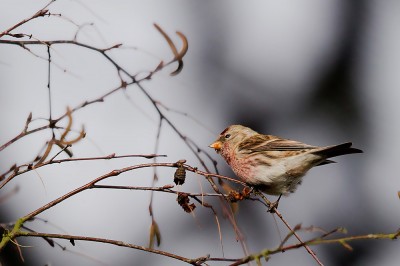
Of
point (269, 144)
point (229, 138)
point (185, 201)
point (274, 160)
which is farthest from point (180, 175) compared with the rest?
point (229, 138)

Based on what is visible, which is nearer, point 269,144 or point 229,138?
point 269,144

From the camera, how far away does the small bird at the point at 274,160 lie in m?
3.51

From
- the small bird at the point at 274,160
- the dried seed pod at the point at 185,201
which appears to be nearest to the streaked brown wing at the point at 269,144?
the small bird at the point at 274,160

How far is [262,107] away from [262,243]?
54.7 inches

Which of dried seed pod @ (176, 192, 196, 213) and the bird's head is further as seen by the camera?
the bird's head

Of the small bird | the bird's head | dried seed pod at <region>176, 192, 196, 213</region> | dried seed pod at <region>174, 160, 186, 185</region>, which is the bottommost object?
dried seed pod at <region>176, 192, 196, 213</region>

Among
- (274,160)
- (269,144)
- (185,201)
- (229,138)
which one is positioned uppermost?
(229,138)

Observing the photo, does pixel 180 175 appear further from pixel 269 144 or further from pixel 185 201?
pixel 269 144

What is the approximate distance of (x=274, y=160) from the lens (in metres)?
3.70

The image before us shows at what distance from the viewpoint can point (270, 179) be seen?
3.53m

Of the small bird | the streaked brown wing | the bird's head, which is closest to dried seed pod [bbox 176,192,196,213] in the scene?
the small bird

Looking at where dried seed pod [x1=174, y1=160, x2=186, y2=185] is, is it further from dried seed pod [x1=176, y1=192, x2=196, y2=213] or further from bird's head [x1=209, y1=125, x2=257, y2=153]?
bird's head [x1=209, y1=125, x2=257, y2=153]

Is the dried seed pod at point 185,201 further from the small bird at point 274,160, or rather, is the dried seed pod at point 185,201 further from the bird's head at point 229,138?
the bird's head at point 229,138

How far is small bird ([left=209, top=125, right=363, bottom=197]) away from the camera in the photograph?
3.51m
